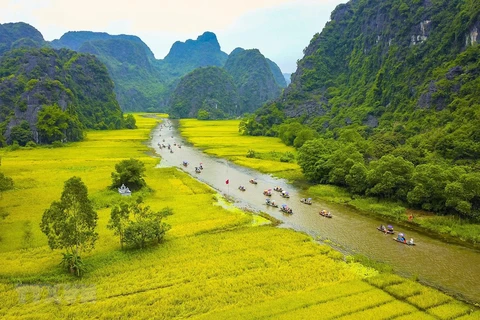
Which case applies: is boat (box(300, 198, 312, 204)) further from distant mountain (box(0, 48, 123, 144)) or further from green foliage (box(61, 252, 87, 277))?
distant mountain (box(0, 48, 123, 144))

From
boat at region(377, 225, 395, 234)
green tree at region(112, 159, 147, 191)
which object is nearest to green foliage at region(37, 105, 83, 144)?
green tree at region(112, 159, 147, 191)

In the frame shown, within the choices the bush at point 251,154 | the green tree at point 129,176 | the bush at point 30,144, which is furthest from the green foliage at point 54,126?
the green tree at point 129,176

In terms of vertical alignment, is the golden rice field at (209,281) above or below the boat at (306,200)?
→ below

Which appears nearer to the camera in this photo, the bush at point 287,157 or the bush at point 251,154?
the bush at point 287,157

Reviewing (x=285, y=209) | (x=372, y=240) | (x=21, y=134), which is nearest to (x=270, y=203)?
(x=285, y=209)

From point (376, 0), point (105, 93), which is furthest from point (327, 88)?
point (105, 93)

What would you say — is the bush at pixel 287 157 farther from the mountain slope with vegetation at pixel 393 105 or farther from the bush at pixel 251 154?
the mountain slope with vegetation at pixel 393 105
